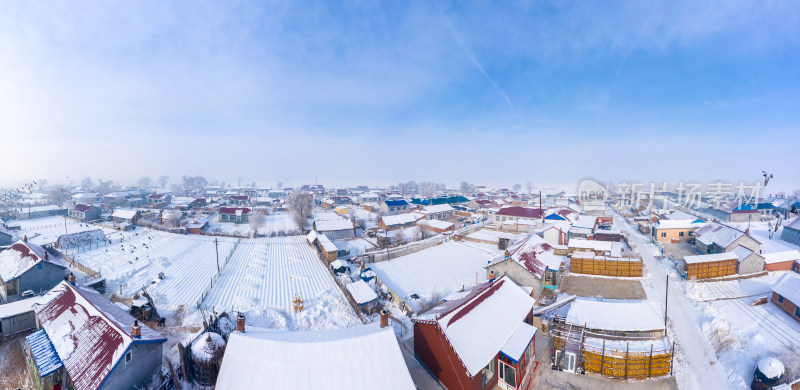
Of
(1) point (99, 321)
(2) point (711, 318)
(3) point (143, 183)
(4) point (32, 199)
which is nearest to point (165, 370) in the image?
(1) point (99, 321)

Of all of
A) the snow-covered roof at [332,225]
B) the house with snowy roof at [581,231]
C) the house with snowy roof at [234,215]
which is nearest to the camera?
the house with snowy roof at [581,231]

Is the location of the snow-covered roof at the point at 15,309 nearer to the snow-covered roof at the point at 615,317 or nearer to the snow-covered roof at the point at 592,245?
the snow-covered roof at the point at 615,317

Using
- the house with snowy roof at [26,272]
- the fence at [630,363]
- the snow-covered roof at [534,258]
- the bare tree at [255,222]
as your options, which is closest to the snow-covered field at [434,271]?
the snow-covered roof at [534,258]

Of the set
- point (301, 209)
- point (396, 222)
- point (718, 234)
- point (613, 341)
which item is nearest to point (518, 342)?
point (613, 341)

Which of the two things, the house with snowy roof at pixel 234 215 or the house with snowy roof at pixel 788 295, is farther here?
the house with snowy roof at pixel 234 215

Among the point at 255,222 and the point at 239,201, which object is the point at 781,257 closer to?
the point at 255,222

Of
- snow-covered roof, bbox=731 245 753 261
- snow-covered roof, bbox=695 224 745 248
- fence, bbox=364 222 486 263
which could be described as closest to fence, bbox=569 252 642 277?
snow-covered roof, bbox=731 245 753 261

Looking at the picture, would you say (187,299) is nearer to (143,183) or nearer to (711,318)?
(711,318)
